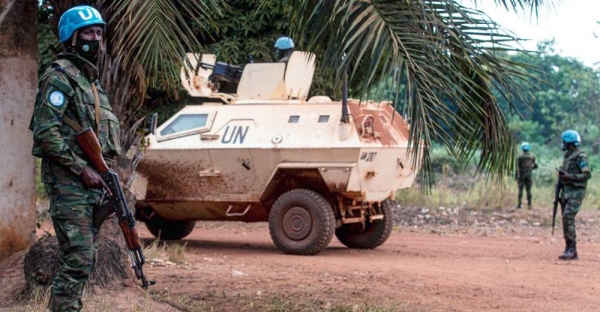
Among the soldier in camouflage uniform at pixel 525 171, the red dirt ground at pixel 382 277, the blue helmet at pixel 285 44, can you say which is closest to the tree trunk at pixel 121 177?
the red dirt ground at pixel 382 277

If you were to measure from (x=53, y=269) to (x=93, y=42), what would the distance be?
213 centimetres

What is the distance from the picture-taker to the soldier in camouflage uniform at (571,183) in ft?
39.0

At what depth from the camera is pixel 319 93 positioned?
15.9 meters

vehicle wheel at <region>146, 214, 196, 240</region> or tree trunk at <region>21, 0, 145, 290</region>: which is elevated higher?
tree trunk at <region>21, 0, 145, 290</region>

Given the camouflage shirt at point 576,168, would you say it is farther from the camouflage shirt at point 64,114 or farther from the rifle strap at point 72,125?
the rifle strap at point 72,125

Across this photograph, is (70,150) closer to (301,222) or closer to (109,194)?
(109,194)

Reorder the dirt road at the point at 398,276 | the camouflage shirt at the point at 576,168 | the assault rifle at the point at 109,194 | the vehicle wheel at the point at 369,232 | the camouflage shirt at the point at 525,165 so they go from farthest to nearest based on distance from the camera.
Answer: the camouflage shirt at the point at 525,165, the vehicle wheel at the point at 369,232, the camouflage shirt at the point at 576,168, the dirt road at the point at 398,276, the assault rifle at the point at 109,194

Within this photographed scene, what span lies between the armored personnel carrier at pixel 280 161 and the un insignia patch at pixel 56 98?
647 cm

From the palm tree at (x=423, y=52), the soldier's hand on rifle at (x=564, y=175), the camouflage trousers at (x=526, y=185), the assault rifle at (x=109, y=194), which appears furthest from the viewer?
the camouflage trousers at (x=526, y=185)

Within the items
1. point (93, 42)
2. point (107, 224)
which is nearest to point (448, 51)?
point (93, 42)

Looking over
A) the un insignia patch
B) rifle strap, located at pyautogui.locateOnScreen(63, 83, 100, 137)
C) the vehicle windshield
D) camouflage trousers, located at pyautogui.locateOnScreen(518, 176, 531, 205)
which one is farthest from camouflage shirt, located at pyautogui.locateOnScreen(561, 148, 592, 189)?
the un insignia patch

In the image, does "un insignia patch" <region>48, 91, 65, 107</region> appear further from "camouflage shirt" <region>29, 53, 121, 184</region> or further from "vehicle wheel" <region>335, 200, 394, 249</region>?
"vehicle wheel" <region>335, 200, 394, 249</region>

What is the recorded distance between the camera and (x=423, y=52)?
599cm

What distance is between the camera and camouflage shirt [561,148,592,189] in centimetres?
1199
